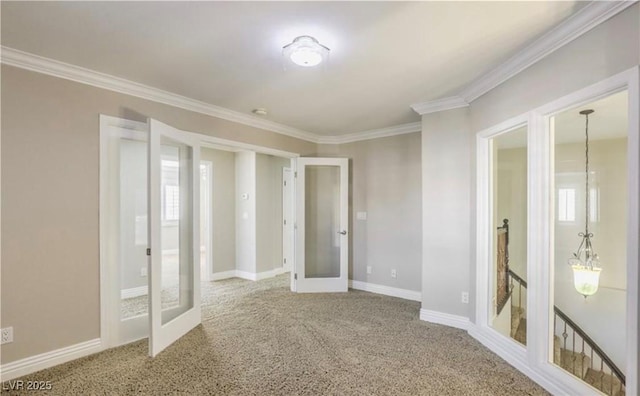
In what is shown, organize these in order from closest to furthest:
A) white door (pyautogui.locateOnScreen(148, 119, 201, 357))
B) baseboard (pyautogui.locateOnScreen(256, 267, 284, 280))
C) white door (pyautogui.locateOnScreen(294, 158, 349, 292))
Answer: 1. white door (pyautogui.locateOnScreen(148, 119, 201, 357))
2. white door (pyautogui.locateOnScreen(294, 158, 349, 292))
3. baseboard (pyautogui.locateOnScreen(256, 267, 284, 280))

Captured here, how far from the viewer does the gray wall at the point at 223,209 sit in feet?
18.6

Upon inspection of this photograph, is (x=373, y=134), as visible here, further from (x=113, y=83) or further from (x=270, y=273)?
(x=113, y=83)

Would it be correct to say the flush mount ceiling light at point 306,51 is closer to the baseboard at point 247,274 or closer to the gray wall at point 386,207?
the gray wall at point 386,207

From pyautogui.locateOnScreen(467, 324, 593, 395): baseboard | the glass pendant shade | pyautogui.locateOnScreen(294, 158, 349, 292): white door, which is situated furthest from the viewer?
pyautogui.locateOnScreen(294, 158, 349, 292): white door

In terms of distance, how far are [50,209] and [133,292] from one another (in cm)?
117

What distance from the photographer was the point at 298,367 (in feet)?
8.43

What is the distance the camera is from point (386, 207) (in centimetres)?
481

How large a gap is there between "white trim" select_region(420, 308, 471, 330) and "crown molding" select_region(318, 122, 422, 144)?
250 centimetres

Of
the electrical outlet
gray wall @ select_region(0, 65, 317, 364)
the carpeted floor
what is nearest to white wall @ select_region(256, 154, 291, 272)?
the carpeted floor

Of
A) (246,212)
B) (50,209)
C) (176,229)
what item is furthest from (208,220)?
(50,209)

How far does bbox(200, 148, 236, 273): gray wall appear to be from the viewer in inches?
223

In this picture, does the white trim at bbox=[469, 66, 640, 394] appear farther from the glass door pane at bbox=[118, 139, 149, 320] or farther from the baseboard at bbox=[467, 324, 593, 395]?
the glass door pane at bbox=[118, 139, 149, 320]

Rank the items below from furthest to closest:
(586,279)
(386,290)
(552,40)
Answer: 1. (386,290)
2. (586,279)
3. (552,40)

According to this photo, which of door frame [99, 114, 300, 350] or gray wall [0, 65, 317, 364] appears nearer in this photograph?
gray wall [0, 65, 317, 364]
